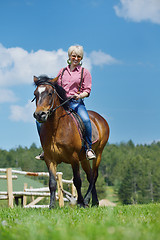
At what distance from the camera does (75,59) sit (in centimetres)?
711

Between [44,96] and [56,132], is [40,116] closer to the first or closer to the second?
[44,96]

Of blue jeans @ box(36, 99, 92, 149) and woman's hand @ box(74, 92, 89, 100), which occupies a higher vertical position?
woman's hand @ box(74, 92, 89, 100)

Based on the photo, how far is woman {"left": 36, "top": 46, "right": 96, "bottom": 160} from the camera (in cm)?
699

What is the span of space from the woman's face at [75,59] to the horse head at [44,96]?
829 millimetres

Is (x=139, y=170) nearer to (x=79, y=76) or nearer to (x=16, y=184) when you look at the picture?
(x=16, y=184)

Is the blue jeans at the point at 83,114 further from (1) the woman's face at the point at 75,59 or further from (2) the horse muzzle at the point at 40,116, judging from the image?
(2) the horse muzzle at the point at 40,116

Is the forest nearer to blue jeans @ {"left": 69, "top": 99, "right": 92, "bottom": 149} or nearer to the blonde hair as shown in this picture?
blue jeans @ {"left": 69, "top": 99, "right": 92, "bottom": 149}

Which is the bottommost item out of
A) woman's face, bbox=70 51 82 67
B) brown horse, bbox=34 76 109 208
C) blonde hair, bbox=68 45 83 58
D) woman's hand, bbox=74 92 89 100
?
brown horse, bbox=34 76 109 208

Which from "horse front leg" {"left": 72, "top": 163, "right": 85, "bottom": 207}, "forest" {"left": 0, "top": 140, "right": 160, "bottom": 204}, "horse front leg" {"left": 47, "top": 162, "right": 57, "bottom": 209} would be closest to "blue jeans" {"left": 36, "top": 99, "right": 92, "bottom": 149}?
"horse front leg" {"left": 72, "top": 163, "right": 85, "bottom": 207}

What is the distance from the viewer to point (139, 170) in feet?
327

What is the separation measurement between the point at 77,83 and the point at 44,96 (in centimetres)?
123

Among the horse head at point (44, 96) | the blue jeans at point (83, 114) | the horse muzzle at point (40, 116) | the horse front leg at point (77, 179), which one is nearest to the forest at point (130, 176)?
the horse front leg at point (77, 179)

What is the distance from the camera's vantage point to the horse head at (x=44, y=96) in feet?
19.1

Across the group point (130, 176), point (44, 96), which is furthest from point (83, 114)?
point (130, 176)
